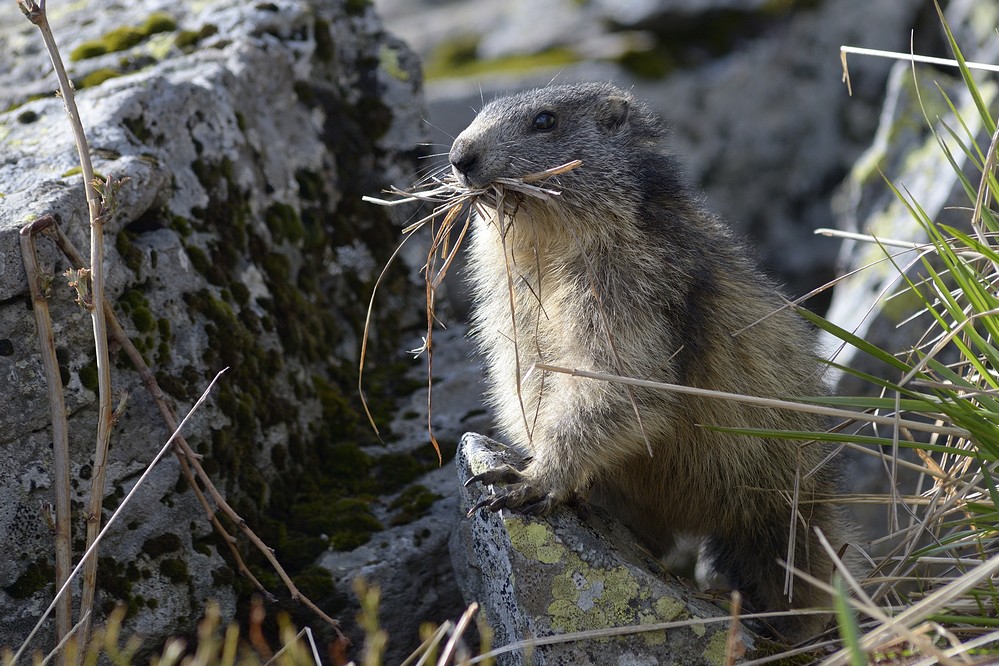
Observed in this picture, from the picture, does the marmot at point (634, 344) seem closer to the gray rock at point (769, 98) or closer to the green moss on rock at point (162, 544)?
the green moss on rock at point (162, 544)

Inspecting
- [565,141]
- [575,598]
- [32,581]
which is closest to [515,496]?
[575,598]

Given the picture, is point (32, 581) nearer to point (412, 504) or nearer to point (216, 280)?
point (216, 280)

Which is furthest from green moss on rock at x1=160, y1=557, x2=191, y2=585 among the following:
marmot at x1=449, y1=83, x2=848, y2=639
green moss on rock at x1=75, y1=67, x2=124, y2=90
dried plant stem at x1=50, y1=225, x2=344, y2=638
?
green moss on rock at x1=75, y1=67, x2=124, y2=90

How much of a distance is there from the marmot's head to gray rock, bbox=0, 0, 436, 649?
1.74 meters

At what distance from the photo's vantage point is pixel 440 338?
293 inches

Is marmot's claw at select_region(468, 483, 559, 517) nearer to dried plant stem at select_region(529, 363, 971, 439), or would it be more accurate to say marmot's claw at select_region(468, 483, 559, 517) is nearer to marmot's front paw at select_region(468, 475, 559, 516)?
marmot's front paw at select_region(468, 475, 559, 516)

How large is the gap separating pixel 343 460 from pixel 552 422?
1.83m

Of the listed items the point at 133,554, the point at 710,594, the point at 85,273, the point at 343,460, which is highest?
the point at 85,273

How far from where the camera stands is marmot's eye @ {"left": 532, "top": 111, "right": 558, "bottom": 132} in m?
5.41

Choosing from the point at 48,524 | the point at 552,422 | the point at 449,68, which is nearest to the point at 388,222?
the point at 552,422

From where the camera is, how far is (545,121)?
5.43 metres

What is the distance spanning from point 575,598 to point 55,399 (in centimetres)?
262

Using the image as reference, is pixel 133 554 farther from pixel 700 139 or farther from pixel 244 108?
pixel 700 139

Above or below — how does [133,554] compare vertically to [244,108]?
below
